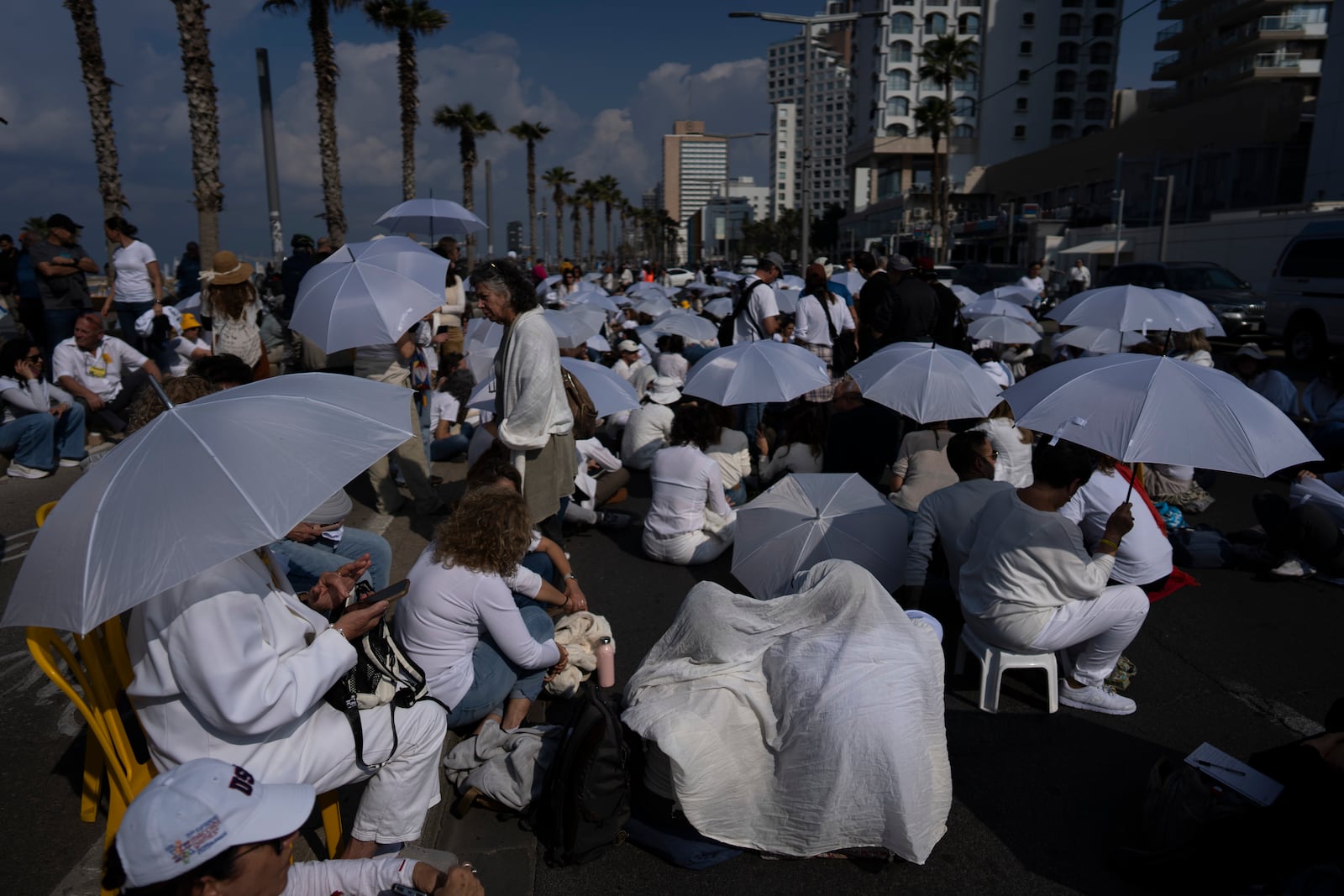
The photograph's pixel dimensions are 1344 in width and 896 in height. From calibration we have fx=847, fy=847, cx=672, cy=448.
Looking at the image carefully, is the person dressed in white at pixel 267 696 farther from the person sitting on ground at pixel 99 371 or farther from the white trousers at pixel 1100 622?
the person sitting on ground at pixel 99 371

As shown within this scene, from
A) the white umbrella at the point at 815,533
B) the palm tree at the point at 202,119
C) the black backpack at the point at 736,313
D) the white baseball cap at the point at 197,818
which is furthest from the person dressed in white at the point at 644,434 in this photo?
the palm tree at the point at 202,119

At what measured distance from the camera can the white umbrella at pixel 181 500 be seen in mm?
2074

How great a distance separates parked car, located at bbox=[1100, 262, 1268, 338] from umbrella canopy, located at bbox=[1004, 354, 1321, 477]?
568 inches

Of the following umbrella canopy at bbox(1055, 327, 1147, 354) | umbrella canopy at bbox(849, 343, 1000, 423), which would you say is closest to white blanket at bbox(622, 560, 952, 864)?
umbrella canopy at bbox(849, 343, 1000, 423)

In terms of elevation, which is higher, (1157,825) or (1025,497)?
(1025,497)

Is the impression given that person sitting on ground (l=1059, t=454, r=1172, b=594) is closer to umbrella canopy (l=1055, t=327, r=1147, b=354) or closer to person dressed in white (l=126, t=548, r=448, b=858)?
person dressed in white (l=126, t=548, r=448, b=858)

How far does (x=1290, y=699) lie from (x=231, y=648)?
15.5ft

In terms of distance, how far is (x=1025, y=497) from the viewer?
12.5 feet

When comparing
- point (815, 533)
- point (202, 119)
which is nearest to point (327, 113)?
point (202, 119)

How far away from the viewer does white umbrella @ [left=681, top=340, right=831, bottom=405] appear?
22.8 ft

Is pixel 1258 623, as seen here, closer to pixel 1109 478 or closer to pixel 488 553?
pixel 1109 478

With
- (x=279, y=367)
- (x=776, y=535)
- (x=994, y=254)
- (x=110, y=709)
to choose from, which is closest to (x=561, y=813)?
(x=110, y=709)

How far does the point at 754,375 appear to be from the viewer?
704 centimetres

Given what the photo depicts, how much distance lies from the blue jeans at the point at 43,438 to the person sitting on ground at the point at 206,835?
24.1 feet
